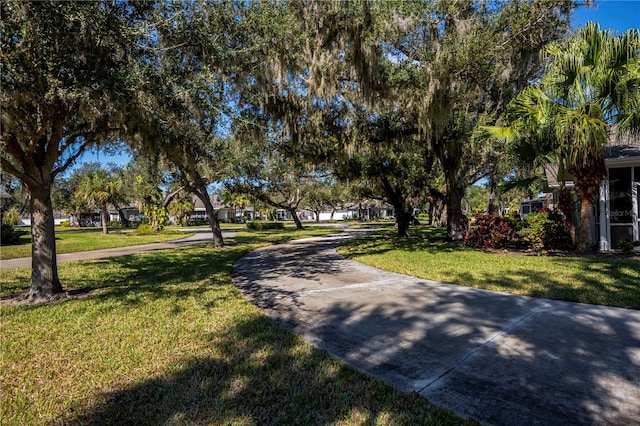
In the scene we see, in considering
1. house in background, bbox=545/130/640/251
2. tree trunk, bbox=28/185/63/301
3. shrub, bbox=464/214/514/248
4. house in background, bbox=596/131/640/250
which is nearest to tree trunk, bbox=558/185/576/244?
house in background, bbox=545/130/640/251

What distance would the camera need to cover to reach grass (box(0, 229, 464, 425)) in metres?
2.52

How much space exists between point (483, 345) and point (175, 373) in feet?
9.93

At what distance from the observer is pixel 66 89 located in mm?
4824

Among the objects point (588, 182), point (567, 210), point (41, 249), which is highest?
point (588, 182)

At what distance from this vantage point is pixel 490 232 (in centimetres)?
1189

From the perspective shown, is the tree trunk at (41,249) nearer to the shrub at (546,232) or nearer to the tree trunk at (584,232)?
the tree trunk at (584,232)

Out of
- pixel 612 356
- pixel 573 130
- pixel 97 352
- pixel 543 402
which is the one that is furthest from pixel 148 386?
pixel 573 130

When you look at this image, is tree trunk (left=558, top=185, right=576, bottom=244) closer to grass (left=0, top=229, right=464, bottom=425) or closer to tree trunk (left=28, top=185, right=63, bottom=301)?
grass (left=0, top=229, right=464, bottom=425)

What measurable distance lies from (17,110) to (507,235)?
1257 cm

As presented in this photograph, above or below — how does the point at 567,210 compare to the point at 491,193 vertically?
below

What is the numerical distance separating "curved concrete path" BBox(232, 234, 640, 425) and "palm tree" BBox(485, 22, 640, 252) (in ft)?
16.9

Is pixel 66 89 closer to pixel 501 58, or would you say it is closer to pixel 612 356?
pixel 612 356

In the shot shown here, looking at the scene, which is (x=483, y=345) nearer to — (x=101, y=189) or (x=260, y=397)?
(x=260, y=397)

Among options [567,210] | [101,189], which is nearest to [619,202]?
[567,210]
